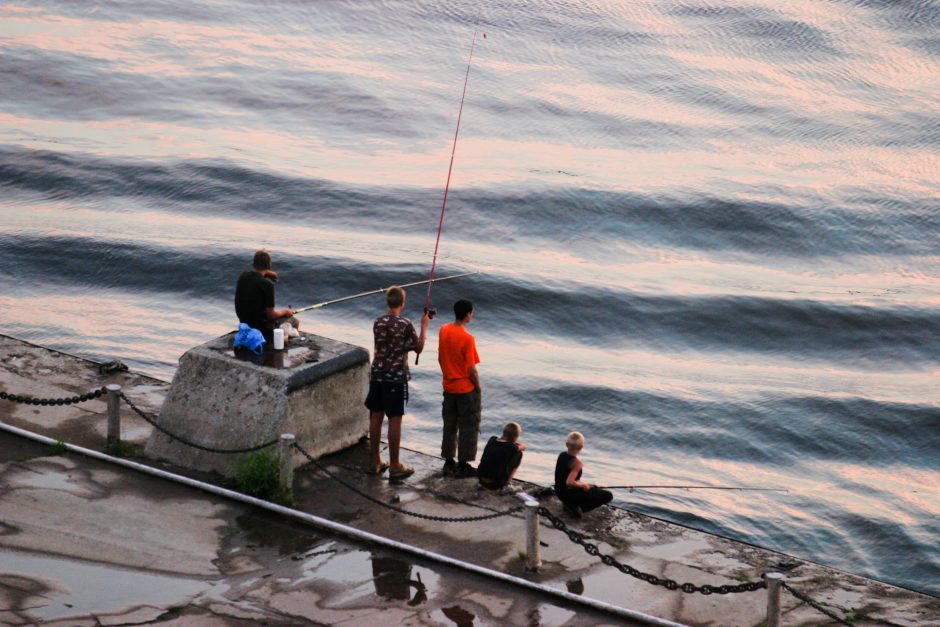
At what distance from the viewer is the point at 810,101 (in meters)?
39.2

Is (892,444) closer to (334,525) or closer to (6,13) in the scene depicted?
(334,525)

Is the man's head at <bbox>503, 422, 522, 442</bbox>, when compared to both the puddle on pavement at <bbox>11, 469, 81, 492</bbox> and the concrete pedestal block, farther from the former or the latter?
the puddle on pavement at <bbox>11, 469, 81, 492</bbox>

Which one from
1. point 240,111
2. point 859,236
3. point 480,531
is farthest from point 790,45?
point 480,531

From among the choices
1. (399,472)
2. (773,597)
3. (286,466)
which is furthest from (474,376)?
(773,597)

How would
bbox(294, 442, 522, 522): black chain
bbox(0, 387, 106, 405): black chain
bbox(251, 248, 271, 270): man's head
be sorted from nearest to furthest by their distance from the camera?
bbox(294, 442, 522, 522): black chain < bbox(251, 248, 271, 270): man's head < bbox(0, 387, 106, 405): black chain

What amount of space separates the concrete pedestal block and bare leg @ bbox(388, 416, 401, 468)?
2.30ft

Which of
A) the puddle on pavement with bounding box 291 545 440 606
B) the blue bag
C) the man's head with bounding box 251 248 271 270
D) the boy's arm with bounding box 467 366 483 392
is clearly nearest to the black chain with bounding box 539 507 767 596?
the puddle on pavement with bounding box 291 545 440 606

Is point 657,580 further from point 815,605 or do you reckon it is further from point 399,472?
point 399,472

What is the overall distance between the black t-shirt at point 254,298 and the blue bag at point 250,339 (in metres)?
0.11

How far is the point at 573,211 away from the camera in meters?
29.5

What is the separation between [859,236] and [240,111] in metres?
18.4

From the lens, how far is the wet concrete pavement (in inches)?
377

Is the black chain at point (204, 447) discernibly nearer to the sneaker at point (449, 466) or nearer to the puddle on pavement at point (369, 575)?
the puddle on pavement at point (369, 575)

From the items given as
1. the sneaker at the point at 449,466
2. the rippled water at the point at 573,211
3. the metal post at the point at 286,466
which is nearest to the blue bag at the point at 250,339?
the metal post at the point at 286,466
